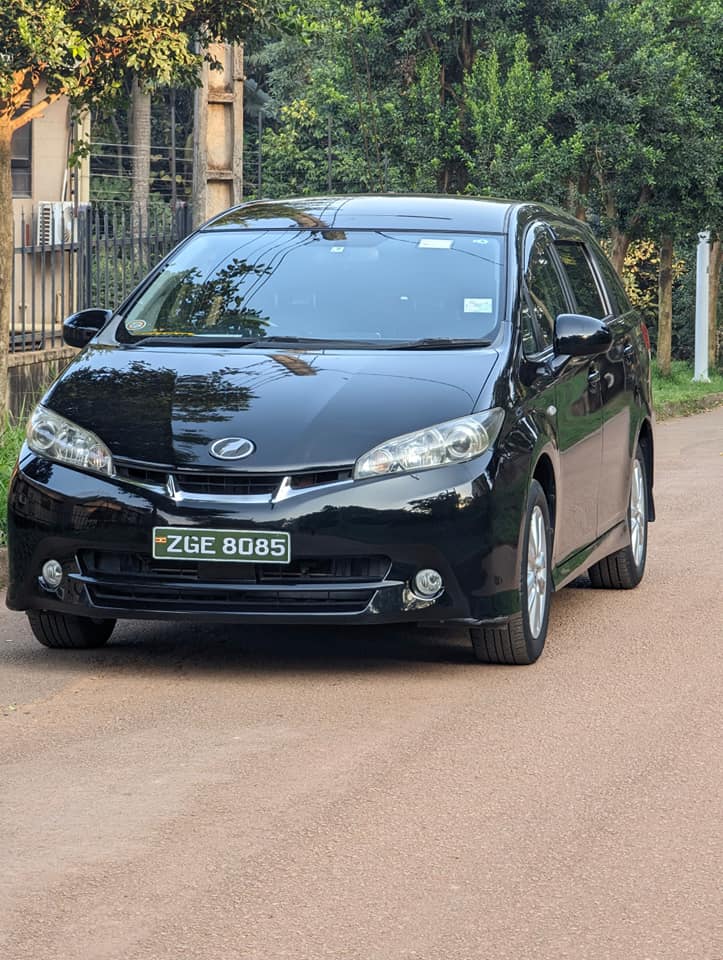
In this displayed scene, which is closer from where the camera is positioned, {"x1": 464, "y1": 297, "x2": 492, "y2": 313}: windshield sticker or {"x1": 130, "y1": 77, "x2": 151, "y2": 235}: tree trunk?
{"x1": 464, "y1": 297, "x2": 492, "y2": 313}: windshield sticker

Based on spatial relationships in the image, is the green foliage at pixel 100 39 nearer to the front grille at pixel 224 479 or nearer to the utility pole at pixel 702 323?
the front grille at pixel 224 479

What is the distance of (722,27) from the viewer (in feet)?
94.3

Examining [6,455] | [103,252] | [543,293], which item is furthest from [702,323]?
[543,293]

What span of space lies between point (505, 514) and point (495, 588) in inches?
10.6

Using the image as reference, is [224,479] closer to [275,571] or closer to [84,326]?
[275,571]

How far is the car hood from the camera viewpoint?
729 cm

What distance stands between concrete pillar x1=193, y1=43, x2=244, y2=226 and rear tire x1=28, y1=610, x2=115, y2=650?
7.90m

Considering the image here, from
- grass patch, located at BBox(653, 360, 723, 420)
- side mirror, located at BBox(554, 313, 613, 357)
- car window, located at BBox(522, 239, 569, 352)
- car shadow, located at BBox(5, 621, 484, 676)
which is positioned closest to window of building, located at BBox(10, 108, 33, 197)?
grass patch, located at BBox(653, 360, 723, 420)

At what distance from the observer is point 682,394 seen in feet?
87.4

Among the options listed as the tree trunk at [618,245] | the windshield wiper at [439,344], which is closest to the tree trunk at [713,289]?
the tree trunk at [618,245]

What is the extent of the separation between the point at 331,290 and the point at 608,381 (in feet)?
5.22

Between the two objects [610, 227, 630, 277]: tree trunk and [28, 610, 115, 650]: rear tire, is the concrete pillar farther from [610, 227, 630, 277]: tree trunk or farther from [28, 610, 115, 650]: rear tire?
[610, 227, 630, 277]: tree trunk

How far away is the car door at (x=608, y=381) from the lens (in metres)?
9.24

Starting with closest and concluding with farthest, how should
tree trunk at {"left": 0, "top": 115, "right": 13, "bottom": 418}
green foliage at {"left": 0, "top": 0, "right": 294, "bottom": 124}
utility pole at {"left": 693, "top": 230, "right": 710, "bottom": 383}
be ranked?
green foliage at {"left": 0, "top": 0, "right": 294, "bottom": 124} < tree trunk at {"left": 0, "top": 115, "right": 13, "bottom": 418} < utility pole at {"left": 693, "top": 230, "right": 710, "bottom": 383}
